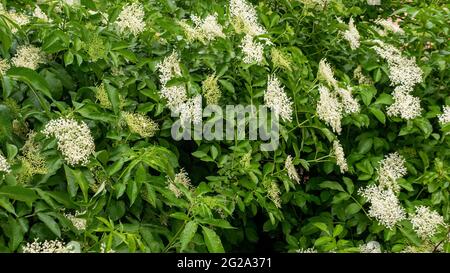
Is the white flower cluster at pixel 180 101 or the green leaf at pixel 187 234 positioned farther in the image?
the white flower cluster at pixel 180 101

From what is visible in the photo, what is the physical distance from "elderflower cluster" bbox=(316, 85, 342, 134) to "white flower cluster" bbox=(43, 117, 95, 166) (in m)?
0.94

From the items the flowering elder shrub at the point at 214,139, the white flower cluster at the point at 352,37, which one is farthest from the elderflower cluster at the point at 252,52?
the white flower cluster at the point at 352,37

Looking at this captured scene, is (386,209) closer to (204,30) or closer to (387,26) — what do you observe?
(204,30)

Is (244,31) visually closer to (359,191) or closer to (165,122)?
(165,122)

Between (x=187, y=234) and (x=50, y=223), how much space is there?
1.26 ft

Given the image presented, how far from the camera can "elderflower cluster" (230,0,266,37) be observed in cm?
221

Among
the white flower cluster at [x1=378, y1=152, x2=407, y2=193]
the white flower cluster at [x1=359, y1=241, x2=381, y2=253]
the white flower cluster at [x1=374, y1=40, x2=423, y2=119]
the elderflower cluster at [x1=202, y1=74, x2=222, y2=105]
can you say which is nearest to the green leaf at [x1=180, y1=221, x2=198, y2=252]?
the elderflower cluster at [x1=202, y1=74, x2=222, y2=105]


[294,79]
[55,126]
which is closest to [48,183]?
[55,126]

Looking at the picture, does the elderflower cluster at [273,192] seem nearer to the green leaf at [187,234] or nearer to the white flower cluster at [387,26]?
the green leaf at [187,234]

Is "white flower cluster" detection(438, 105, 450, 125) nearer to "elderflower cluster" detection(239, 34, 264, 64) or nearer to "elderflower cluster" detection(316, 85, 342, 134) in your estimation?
"elderflower cluster" detection(316, 85, 342, 134)

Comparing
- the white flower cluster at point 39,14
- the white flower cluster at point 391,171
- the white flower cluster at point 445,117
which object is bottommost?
the white flower cluster at point 391,171

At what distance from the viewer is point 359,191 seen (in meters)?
2.33

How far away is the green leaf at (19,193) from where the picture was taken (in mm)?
1430

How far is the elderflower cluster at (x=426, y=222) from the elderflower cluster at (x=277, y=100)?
2.15 feet
